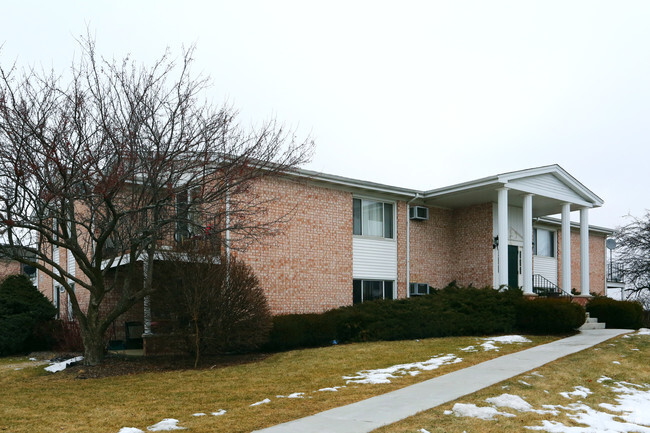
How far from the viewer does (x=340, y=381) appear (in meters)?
10.5

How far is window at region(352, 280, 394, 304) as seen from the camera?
20.2 m

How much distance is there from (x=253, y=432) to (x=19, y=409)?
14.7 feet

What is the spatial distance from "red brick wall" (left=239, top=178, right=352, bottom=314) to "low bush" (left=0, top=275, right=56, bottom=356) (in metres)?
7.74

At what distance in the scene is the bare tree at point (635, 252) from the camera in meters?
31.5

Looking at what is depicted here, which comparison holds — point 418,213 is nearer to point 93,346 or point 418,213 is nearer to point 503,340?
point 503,340

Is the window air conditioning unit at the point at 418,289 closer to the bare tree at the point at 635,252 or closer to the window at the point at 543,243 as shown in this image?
the window at the point at 543,243

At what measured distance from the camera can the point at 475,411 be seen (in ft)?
25.8

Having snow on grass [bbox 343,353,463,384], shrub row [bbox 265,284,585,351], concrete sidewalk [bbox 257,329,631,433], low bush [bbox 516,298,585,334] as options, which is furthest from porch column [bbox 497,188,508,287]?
snow on grass [bbox 343,353,463,384]

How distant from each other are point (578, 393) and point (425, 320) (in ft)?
25.0

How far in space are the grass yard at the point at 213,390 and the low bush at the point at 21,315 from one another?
12.2 feet

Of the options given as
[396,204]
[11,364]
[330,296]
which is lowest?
[11,364]

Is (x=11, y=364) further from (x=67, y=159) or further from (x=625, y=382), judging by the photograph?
(x=625, y=382)

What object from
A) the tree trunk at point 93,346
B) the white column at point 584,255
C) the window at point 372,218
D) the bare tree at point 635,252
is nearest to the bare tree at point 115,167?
the tree trunk at point 93,346

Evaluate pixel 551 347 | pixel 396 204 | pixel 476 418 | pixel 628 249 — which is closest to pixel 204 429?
pixel 476 418
